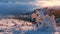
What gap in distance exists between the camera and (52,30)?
43.6 inches

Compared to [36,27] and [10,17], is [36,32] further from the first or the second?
[10,17]

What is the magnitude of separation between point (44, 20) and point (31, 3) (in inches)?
7.2

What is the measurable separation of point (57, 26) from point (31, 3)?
11.6 inches

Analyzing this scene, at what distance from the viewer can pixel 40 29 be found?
1103 mm

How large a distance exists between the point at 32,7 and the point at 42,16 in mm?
115

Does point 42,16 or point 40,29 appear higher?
point 42,16

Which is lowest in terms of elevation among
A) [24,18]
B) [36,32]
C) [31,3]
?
[36,32]

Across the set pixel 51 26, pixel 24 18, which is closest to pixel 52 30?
pixel 51 26

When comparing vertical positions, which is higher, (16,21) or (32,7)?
(32,7)

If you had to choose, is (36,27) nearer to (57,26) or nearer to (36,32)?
(36,32)

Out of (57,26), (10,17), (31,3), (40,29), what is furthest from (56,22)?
(10,17)

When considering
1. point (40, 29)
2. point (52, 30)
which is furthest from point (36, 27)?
point (52, 30)

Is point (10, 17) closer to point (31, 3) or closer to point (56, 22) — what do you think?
point (31, 3)

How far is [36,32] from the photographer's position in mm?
1102
